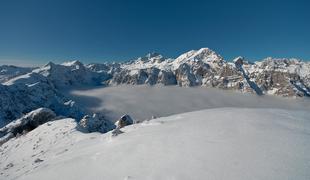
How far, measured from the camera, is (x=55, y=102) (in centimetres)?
17000

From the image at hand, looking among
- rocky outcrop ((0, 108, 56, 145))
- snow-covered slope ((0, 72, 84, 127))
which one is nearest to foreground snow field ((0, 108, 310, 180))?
rocky outcrop ((0, 108, 56, 145))

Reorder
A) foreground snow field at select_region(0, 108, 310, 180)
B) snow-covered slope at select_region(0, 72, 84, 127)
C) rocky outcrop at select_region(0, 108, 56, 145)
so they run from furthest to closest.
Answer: snow-covered slope at select_region(0, 72, 84, 127), rocky outcrop at select_region(0, 108, 56, 145), foreground snow field at select_region(0, 108, 310, 180)

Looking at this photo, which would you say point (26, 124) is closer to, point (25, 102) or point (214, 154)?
point (214, 154)

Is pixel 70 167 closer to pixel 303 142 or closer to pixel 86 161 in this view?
pixel 86 161

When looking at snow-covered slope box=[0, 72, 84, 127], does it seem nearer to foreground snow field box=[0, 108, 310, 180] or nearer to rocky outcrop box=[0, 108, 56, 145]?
rocky outcrop box=[0, 108, 56, 145]

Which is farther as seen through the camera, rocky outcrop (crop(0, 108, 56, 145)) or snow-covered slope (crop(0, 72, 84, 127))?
snow-covered slope (crop(0, 72, 84, 127))

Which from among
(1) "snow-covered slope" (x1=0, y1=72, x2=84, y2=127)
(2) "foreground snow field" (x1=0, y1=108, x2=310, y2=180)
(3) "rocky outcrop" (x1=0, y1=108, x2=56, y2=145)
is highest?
(2) "foreground snow field" (x1=0, y1=108, x2=310, y2=180)

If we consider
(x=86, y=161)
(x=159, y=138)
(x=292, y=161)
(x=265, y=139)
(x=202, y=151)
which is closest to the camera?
(x=292, y=161)

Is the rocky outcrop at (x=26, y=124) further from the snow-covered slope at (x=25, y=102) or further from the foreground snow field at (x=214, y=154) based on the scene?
the snow-covered slope at (x=25, y=102)

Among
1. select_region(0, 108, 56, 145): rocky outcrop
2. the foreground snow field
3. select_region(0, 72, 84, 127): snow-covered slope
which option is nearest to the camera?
the foreground snow field

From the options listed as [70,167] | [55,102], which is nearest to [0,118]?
[55,102]

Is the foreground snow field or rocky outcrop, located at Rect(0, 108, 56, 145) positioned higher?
the foreground snow field

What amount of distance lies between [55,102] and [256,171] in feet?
594

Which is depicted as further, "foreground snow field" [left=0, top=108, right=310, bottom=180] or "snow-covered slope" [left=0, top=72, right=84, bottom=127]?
"snow-covered slope" [left=0, top=72, right=84, bottom=127]
